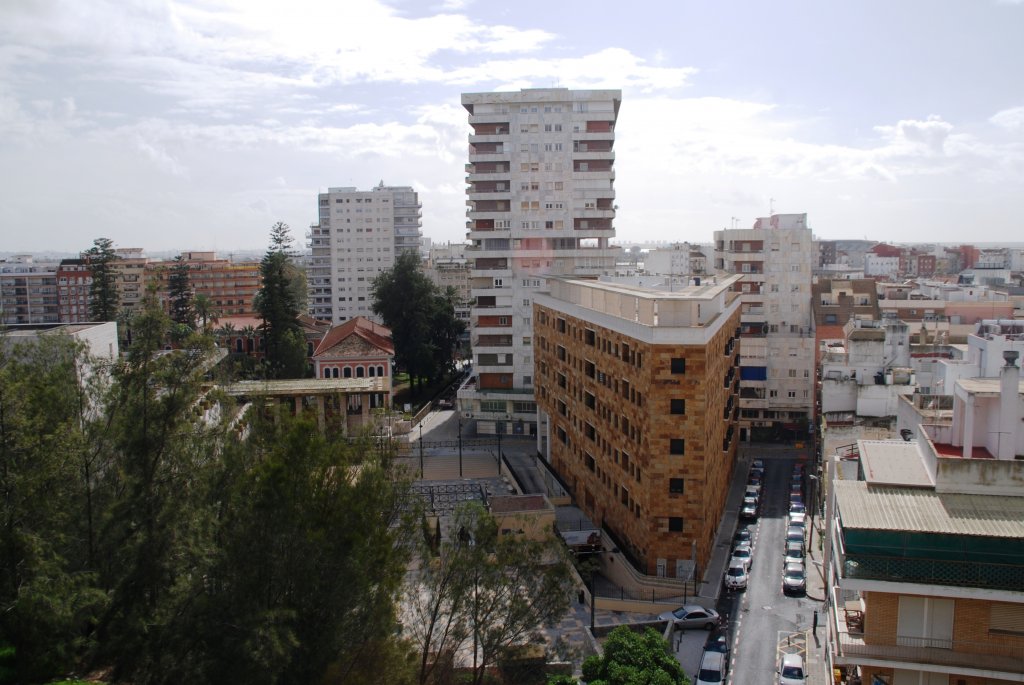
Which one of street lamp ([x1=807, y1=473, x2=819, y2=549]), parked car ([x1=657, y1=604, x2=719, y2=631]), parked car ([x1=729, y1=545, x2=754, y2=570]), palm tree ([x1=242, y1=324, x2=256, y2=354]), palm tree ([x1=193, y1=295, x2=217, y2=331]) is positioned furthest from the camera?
palm tree ([x1=242, y1=324, x2=256, y2=354])

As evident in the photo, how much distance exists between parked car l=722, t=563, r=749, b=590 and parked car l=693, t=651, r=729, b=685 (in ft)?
16.6

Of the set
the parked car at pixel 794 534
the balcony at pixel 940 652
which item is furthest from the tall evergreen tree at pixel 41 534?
the parked car at pixel 794 534

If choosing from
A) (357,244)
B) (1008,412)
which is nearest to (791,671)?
(1008,412)

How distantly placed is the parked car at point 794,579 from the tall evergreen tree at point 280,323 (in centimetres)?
3210

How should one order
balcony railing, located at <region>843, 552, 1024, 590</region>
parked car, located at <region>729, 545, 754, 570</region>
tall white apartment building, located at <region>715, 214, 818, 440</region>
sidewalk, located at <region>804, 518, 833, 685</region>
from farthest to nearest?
tall white apartment building, located at <region>715, 214, 818, 440</region>, parked car, located at <region>729, 545, 754, 570</region>, sidewalk, located at <region>804, 518, 833, 685</region>, balcony railing, located at <region>843, 552, 1024, 590</region>

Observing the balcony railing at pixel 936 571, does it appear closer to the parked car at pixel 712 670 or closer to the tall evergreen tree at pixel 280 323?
the parked car at pixel 712 670

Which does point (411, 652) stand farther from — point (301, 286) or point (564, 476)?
point (301, 286)

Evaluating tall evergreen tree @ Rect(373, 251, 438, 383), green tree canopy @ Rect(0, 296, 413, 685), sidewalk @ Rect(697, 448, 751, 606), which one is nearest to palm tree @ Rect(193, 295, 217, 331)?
tall evergreen tree @ Rect(373, 251, 438, 383)

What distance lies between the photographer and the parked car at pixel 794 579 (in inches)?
1000

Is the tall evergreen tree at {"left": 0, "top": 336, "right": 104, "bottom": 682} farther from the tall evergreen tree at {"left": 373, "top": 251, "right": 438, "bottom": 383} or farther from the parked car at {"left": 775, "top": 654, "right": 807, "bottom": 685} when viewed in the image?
the tall evergreen tree at {"left": 373, "top": 251, "right": 438, "bottom": 383}

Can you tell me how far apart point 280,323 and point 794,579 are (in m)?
35.9

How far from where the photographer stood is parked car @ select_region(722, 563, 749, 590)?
1012 inches

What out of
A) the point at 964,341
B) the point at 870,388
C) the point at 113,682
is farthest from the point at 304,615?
the point at 964,341

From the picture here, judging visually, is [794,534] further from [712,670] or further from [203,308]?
[203,308]
